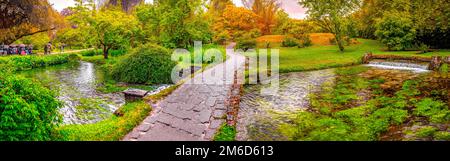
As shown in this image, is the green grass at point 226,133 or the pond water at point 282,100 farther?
the pond water at point 282,100

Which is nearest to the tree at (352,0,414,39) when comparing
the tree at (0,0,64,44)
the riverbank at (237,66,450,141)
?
the riverbank at (237,66,450,141)

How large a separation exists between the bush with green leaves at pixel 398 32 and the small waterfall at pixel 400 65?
264 inches

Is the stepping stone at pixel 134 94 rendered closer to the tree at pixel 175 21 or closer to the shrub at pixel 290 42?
the tree at pixel 175 21

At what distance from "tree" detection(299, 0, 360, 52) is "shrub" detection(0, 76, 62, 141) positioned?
954 inches

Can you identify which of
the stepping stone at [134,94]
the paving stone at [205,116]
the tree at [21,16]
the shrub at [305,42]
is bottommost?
the paving stone at [205,116]

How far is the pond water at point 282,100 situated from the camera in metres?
7.98

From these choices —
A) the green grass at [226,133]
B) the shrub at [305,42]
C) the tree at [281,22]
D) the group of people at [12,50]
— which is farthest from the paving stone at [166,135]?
the tree at [281,22]

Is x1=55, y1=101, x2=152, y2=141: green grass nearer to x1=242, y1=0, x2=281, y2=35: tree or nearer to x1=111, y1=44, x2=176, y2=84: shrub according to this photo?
x1=111, y1=44, x2=176, y2=84: shrub

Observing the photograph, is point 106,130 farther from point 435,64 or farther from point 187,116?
point 435,64

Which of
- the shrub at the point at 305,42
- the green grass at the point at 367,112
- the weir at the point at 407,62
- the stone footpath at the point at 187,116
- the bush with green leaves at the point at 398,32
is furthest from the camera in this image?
the shrub at the point at 305,42

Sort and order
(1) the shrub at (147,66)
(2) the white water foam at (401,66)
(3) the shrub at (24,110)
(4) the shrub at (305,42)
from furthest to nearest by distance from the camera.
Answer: (4) the shrub at (305,42)
(2) the white water foam at (401,66)
(1) the shrub at (147,66)
(3) the shrub at (24,110)

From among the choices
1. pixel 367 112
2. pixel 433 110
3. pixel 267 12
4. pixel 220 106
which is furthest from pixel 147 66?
pixel 267 12

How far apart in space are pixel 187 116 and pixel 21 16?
30600 mm

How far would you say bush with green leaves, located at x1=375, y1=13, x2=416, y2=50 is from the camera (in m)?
25.5
